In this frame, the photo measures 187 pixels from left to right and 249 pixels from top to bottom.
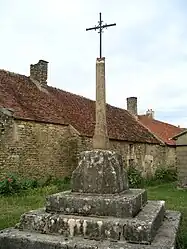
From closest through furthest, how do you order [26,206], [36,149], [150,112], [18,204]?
[26,206], [18,204], [36,149], [150,112]

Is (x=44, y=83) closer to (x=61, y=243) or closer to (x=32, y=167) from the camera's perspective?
(x=32, y=167)

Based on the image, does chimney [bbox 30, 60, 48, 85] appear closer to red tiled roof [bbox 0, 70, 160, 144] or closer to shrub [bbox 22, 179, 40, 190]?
red tiled roof [bbox 0, 70, 160, 144]

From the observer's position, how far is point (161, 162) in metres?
23.8

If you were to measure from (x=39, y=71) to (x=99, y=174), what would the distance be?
→ 13.9m

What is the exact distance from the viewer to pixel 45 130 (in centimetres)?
1493

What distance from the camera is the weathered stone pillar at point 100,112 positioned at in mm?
5389

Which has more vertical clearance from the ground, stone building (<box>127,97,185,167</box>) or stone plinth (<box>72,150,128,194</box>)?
stone building (<box>127,97,185,167</box>)

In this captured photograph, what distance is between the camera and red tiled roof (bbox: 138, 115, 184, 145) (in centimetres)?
2511

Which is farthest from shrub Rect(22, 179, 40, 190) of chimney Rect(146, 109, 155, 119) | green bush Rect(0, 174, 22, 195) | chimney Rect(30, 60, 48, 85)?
chimney Rect(146, 109, 155, 119)

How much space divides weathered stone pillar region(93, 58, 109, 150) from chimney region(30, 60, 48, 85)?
42.0 feet

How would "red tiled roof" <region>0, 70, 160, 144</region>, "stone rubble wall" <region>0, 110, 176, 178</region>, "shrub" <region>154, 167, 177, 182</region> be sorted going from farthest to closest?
"shrub" <region>154, 167, 177, 182</region>
"red tiled roof" <region>0, 70, 160, 144</region>
"stone rubble wall" <region>0, 110, 176, 178</region>

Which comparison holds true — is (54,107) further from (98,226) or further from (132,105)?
(98,226)

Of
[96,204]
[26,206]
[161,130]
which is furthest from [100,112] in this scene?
[161,130]

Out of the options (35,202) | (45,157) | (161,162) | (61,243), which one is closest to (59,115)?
(45,157)
